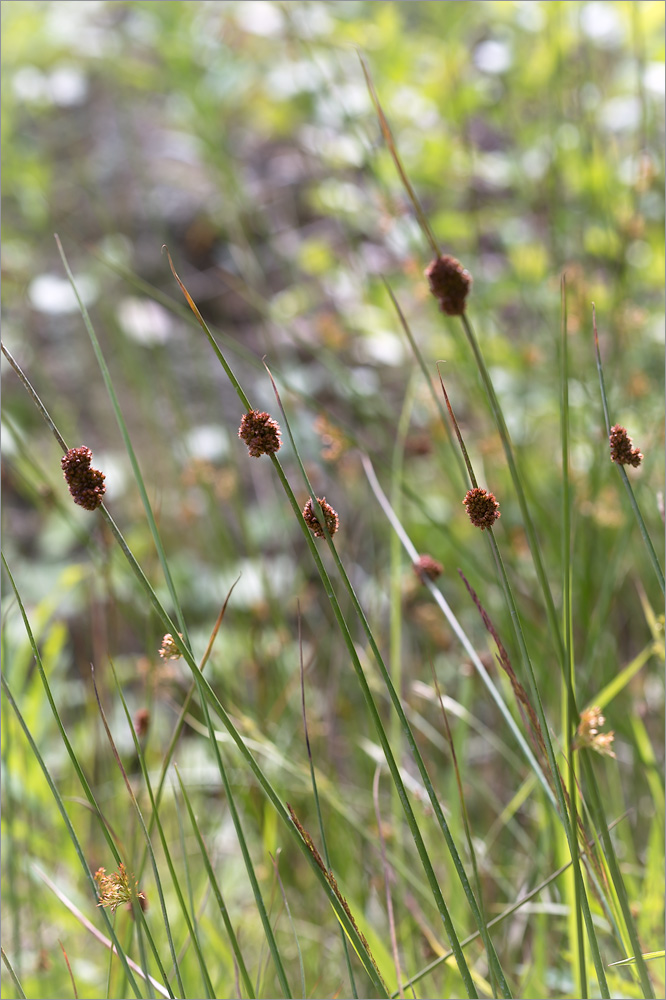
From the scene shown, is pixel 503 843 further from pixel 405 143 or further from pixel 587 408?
pixel 405 143

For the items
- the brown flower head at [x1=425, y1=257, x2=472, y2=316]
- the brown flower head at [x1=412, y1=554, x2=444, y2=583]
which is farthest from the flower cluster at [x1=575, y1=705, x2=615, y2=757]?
the brown flower head at [x1=425, y1=257, x2=472, y2=316]

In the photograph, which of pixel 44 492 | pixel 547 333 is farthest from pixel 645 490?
pixel 44 492

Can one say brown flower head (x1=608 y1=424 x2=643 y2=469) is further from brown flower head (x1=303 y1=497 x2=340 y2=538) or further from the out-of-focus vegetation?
the out-of-focus vegetation

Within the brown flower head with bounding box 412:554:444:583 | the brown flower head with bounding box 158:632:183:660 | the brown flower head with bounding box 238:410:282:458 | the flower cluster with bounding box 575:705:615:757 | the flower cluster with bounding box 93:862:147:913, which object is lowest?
the flower cluster with bounding box 93:862:147:913

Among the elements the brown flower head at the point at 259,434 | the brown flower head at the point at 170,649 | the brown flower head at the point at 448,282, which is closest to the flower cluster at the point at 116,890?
the brown flower head at the point at 170,649

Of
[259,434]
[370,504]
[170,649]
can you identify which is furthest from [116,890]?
[370,504]

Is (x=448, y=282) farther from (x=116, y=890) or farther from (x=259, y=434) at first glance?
(x=116, y=890)

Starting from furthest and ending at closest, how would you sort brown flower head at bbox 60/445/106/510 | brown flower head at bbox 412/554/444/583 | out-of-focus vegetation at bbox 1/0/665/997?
out-of-focus vegetation at bbox 1/0/665/997
brown flower head at bbox 412/554/444/583
brown flower head at bbox 60/445/106/510
